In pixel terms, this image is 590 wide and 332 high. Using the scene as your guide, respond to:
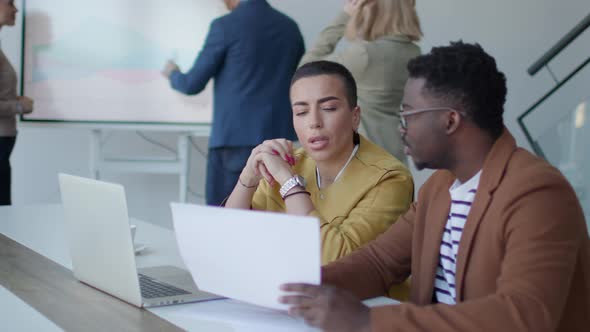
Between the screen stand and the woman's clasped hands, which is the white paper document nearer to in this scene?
the woman's clasped hands

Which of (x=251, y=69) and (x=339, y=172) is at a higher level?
(x=251, y=69)

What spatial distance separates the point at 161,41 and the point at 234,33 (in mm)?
1014

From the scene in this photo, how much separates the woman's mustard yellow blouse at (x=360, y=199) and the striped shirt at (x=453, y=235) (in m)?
0.29

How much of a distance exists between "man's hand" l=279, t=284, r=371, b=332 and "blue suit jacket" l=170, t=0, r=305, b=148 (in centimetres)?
210

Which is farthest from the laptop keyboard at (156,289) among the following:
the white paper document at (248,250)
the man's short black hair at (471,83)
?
the man's short black hair at (471,83)

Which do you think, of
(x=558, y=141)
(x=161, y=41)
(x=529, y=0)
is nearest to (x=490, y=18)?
(x=529, y=0)

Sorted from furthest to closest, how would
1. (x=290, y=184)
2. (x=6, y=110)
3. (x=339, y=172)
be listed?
(x=6, y=110) → (x=339, y=172) → (x=290, y=184)

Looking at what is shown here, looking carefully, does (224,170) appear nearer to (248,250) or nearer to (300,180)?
(300,180)

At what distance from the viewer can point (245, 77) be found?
10.6ft

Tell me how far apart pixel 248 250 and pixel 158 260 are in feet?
2.26

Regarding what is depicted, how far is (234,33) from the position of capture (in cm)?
317

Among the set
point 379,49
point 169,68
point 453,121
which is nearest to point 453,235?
point 453,121

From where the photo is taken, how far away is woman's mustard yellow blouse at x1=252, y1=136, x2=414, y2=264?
1676 millimetres

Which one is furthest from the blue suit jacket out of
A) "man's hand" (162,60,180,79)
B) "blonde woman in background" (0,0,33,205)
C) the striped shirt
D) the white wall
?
the striped shirt
